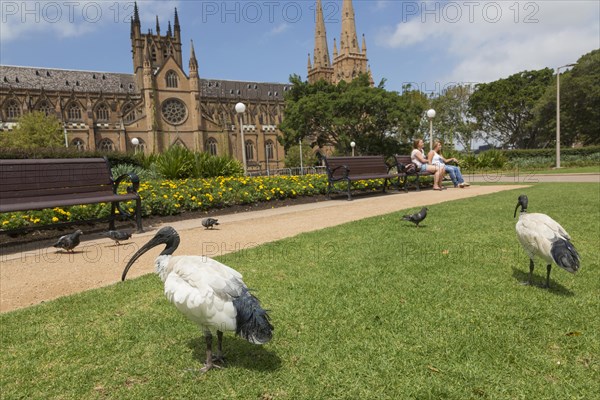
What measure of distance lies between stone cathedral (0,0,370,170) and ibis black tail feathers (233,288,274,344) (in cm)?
5149

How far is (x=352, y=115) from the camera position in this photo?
4050 cm

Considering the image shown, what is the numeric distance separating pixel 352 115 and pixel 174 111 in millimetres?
33116

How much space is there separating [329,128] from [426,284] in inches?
1547

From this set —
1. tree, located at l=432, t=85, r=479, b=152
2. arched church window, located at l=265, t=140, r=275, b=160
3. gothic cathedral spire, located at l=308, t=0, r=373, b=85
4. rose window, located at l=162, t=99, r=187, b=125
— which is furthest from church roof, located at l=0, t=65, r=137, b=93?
tree, located at l=432, t=85, r=479, b=152

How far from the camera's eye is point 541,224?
360 centimetres

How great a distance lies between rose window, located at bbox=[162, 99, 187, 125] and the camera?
60.1m

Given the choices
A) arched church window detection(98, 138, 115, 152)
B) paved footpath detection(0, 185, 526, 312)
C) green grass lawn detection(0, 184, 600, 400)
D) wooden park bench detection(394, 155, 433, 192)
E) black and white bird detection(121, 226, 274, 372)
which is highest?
arched church window detection(98, 138, 115, 152)

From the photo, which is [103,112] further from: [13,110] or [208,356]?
[208,356]

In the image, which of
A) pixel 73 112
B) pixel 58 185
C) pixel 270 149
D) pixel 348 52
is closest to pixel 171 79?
pixel 73 112

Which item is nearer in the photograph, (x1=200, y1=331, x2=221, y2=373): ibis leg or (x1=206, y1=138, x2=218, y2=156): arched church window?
(x1=200, y1=331, x2=221, y2=373): ibis leg

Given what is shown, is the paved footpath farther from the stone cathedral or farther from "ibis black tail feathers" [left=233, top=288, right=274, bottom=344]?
the stone cathedral

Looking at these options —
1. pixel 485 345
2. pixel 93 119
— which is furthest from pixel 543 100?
pixel 93 119

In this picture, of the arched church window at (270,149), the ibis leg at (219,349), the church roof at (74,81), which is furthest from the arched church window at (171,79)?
the ibis leg at (219,349)

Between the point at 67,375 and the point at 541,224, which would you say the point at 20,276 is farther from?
the point at 541,224
